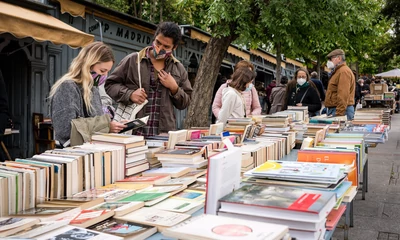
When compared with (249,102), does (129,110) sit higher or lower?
lower

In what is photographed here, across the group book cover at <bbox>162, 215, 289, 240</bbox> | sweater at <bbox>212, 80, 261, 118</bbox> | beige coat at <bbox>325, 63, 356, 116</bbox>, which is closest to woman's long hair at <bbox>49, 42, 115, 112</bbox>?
book cover at <bbox>162, 215, 289, 240</bbox>

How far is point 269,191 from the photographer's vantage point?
6.08 feet

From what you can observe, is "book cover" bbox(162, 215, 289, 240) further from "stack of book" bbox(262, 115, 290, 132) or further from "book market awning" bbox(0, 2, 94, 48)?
"book market awning" bbox(0, 2, 94, 48)

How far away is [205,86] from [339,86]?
2.88 m

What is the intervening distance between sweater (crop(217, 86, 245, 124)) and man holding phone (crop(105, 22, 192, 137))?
44.9 inches

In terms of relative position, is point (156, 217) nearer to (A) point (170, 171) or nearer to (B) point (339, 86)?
(A) point (170, 171)

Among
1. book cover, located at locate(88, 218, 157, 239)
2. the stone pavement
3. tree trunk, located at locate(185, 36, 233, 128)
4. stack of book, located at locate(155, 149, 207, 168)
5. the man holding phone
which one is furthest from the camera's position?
tree trunk, located at locate(185, 36, 233, 128)

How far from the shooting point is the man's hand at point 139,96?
3683 mm

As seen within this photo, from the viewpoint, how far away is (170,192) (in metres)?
2.27

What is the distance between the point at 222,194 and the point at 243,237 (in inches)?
16.3

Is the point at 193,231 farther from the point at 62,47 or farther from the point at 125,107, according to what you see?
the point at 62,47

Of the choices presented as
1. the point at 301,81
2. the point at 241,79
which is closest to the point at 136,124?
the point at 241,79

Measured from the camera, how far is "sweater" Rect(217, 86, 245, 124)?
510 cm

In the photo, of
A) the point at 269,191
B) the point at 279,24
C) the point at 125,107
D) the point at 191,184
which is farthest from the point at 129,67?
the point at 279,24
